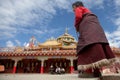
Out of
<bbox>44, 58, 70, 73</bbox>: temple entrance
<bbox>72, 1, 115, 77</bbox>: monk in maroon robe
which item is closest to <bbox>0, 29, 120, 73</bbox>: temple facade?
<bbox>44, 58, 70, 73</bbox>: temple entrance

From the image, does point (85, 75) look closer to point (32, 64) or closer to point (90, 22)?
point (90, 22)

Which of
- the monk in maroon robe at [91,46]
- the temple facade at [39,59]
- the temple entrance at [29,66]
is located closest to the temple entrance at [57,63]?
the temple facade at [39,59]

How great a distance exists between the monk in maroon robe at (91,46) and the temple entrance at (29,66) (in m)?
19.2

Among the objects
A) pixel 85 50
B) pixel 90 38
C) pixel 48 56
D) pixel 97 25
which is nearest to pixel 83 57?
pixel 85 50

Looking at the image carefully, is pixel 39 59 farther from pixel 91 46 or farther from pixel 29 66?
pixel 91 46

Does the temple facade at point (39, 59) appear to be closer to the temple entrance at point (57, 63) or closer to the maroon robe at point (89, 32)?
the temple entrance at point (57, 63)

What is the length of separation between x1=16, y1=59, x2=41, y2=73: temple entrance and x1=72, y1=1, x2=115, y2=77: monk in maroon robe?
62.9 ft

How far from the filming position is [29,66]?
22344 mm

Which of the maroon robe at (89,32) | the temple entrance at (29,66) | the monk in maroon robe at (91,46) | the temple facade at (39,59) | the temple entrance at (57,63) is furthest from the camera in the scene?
the temple entrance at (29,66)

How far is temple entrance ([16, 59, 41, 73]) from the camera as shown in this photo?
21883 mm

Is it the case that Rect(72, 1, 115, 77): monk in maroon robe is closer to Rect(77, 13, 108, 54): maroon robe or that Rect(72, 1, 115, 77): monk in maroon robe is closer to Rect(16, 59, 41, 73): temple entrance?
Rect(77, 13, 108, 54): maroon robe

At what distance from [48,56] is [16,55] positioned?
4575mm

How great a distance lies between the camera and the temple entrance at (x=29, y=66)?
2188 cm

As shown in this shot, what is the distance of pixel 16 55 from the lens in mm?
20109
